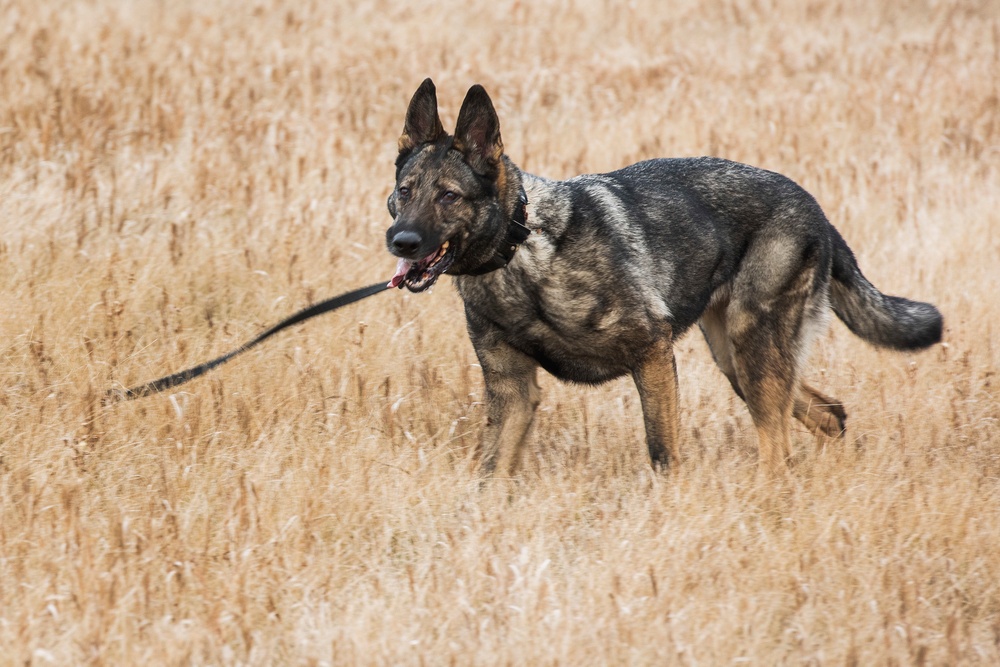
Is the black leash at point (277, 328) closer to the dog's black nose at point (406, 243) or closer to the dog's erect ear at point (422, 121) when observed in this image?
the dog's black nose at point (406, 243)

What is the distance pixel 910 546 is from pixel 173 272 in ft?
12.1

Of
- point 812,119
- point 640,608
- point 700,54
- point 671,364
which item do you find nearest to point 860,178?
point 812,119

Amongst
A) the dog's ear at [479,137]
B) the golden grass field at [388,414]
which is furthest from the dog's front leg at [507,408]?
the dog's ear at [479,137]

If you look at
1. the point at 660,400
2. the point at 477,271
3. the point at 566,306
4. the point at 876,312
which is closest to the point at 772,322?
the point at 876,312

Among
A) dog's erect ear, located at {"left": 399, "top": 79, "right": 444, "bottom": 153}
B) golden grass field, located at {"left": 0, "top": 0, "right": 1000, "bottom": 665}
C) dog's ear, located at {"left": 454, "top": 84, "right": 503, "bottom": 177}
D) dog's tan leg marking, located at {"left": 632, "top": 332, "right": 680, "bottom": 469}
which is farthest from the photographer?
dog's tan leg marking, located at {"left": 632, "top": 332, "right": 680, "bottom": 469}

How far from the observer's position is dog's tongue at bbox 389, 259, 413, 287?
153 inches

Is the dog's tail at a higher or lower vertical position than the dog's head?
lower

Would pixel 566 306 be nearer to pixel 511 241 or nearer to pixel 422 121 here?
pixel 511 241

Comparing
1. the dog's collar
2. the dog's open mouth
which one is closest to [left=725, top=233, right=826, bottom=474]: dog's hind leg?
the dog's collar

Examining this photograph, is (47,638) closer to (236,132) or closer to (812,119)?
(236,132)

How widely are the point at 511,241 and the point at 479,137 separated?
1.31 ft

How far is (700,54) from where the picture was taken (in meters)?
10.5

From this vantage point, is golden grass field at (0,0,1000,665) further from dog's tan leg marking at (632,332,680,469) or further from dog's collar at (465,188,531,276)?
dog's collar at (465,188,531,276)

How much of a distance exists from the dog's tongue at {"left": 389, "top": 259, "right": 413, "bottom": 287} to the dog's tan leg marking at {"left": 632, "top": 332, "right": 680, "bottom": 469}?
1.02 metres
